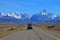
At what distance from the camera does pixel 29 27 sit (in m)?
81.2
